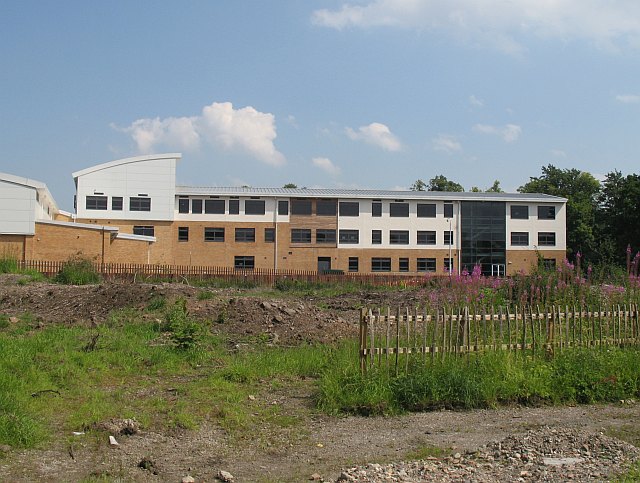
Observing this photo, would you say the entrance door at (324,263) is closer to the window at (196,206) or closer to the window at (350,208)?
the window at (350,208)

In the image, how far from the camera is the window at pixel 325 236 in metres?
59.3

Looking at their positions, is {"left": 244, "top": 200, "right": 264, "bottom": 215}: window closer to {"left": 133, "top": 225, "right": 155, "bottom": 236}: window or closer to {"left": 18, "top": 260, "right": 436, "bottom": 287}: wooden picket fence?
{"left": 133, "top": 225, "right": 155, "bottom": 236}: window

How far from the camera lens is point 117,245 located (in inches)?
1734

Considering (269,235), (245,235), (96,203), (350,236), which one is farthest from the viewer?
(350,236)

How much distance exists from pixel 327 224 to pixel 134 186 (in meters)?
18.1

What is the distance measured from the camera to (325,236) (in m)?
59.5

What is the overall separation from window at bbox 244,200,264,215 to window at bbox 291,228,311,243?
3.60 m

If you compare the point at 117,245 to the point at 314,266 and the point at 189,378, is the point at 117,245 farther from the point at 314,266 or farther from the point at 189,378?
the point at 189,378

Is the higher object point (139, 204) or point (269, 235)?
point (139, 204)

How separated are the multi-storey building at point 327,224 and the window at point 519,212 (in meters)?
0.10

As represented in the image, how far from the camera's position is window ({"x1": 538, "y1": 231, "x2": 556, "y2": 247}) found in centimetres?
6112

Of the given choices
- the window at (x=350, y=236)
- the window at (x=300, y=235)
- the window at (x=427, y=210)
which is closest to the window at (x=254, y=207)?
the window at (x=300, y=235)

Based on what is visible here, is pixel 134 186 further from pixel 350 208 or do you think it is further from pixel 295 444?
pixel 295 444

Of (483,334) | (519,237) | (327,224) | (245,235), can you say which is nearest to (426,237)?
(519,237)
